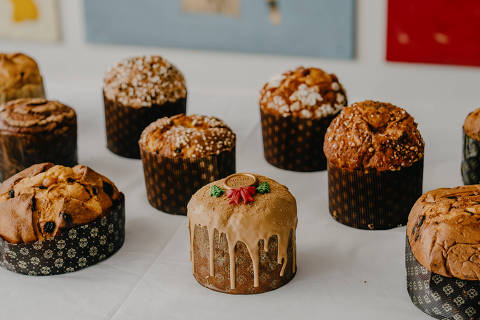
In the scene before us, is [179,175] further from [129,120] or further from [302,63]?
[302,63]

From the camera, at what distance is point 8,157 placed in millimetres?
3133

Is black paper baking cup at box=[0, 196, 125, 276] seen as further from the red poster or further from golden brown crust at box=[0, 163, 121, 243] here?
the red poster

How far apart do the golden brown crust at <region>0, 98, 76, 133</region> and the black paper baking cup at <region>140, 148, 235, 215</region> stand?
0.46 meters

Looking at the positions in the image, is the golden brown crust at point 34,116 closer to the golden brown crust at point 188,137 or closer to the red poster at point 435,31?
the golden brown crust at point 188,137

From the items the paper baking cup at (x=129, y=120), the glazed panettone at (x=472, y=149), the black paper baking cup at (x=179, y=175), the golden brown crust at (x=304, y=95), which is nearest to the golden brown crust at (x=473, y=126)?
the glazed panettone at (x=472, y=149)

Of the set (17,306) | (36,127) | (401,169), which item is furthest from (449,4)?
(17,306)

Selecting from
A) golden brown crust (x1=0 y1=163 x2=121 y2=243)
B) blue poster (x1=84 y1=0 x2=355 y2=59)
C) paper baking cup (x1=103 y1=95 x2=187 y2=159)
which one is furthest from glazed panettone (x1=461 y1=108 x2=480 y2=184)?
blue poster (x1=84 y1=0 x2=355 y2=59)

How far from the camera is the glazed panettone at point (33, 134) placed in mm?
3078

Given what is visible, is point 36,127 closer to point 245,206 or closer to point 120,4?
point 245,206

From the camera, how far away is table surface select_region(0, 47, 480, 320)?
2311mm

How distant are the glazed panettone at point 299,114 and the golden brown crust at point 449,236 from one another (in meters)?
0.96

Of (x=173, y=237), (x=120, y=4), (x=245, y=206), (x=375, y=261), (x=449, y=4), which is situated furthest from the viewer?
(x=120, y=4)

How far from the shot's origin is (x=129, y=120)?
3336 mm

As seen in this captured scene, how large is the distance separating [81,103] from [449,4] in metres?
2.09
